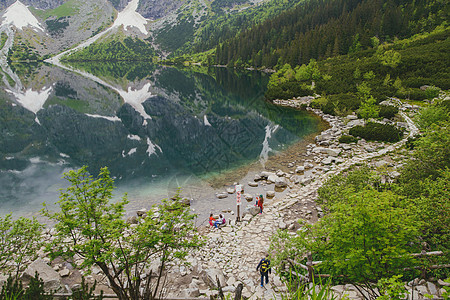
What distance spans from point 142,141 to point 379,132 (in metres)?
30.3

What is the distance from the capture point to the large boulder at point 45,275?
1005 centimetres

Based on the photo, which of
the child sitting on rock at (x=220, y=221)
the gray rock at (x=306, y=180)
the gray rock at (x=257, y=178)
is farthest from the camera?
the gray rock at (x=257, y=178)

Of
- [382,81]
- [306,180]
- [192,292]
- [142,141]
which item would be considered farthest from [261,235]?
[382,81]

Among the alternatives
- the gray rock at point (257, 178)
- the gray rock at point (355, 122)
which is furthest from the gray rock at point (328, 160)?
the gray rock at point (355, 122)

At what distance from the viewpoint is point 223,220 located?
16.2 m

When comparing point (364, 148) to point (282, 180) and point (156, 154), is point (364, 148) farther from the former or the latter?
point (156, 154)

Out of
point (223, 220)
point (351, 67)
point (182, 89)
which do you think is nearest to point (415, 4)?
point (351, 67)

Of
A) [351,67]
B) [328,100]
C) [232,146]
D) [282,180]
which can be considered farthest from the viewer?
[351,67]

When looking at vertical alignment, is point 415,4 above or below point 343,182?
above

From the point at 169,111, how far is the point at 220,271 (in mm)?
44339

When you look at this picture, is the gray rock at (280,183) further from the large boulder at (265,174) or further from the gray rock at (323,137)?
the gray rock at (323,137)

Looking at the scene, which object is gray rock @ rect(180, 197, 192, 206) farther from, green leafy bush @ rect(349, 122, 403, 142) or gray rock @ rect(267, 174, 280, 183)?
green leafy bush @ rect(349, 122, 403, 142)

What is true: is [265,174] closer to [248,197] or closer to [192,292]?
[248,197]

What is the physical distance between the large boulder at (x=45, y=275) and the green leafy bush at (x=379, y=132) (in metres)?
30.3
